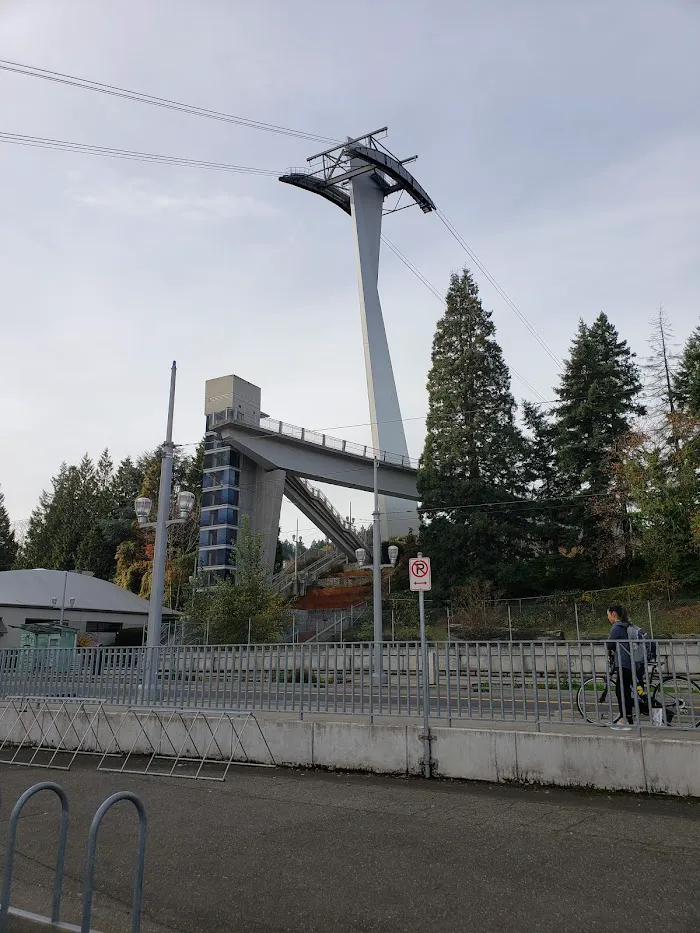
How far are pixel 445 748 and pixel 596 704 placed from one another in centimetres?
206

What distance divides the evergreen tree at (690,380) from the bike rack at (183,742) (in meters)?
35.1

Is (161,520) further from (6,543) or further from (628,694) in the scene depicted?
(6,543)

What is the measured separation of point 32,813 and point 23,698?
634 cm

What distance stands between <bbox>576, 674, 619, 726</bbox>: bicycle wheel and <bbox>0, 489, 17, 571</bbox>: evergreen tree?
9344 cm

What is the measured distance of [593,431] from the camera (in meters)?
46.2

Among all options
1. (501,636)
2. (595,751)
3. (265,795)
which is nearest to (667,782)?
(595,751)

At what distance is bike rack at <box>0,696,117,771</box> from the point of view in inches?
490

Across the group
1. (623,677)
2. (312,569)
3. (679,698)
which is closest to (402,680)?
(623,677)

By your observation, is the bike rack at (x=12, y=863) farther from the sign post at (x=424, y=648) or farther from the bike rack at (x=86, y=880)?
the sign post at (x=424, y=648)

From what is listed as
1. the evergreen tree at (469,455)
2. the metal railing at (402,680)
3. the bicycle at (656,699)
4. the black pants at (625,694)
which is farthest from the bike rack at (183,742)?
the evergreen tree at (469,455)

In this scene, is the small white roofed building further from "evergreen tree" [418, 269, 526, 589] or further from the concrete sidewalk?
the concrete sidewalk

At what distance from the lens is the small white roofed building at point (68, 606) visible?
42969 millimetres

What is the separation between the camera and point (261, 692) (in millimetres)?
11445

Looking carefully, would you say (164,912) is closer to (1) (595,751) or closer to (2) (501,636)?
(1) (595,751)
